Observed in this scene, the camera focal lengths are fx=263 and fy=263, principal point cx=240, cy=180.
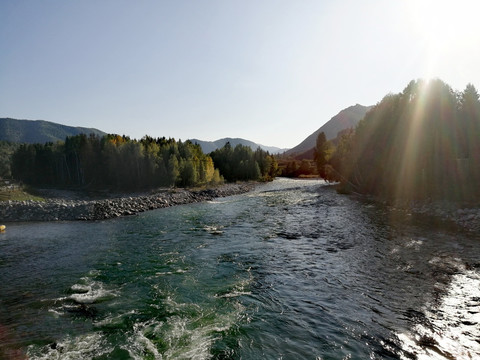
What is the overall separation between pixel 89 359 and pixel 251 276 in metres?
9.41

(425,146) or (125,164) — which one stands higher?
(425,146)

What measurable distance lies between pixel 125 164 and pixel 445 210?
3470 inches

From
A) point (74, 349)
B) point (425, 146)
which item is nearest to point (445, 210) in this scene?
point (425, 146)

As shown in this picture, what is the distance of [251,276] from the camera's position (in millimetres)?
16156

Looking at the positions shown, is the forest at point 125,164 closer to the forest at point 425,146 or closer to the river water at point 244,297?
the forest at point 425,146

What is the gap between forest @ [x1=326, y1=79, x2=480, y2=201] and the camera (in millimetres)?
43844

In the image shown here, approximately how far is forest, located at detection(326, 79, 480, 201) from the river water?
23.3 m

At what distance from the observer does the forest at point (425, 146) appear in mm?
43844

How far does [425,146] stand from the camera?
51719mm

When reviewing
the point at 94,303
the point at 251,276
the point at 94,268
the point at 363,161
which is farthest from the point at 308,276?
the point at 363,161

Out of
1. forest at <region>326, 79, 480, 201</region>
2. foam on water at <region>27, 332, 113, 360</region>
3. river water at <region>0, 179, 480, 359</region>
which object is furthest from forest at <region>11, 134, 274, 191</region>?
foam on water at <region>27, 332, 113, 360</region>

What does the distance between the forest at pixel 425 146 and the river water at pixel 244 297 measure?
23285 mm

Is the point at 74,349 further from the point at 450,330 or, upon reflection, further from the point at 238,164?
the point at 238,164

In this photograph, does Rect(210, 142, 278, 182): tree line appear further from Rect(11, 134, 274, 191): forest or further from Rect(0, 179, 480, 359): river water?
Rect(0, 179, 480, 359): river water
